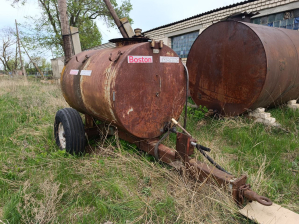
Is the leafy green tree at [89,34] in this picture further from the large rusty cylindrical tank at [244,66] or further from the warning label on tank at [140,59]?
the warning label on tank at [140,59]

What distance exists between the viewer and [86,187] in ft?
8.18

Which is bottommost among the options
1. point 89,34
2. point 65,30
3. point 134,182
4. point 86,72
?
point 134,182

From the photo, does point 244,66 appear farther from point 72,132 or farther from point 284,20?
point 284,20

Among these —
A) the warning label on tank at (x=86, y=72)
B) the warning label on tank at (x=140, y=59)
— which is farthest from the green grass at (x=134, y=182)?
the warning label on tank at (x=140, y=59)

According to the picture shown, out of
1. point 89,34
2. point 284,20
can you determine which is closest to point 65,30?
point 284,20

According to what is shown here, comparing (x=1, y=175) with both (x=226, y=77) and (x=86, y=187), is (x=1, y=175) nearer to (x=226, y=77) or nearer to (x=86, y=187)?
(x=86, y=187)

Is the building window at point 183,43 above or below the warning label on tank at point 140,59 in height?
above

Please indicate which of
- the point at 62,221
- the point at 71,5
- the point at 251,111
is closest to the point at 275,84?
the point at 251,111

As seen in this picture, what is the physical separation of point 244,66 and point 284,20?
3.71 m

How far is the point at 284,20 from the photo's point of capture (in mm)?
6355

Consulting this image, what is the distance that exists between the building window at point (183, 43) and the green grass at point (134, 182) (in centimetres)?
610

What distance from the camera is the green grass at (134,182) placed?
6.73 ft

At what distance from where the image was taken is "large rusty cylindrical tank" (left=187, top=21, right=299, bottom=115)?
3783 mm

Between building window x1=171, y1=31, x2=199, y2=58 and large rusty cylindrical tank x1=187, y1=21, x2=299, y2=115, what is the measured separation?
4765mm
